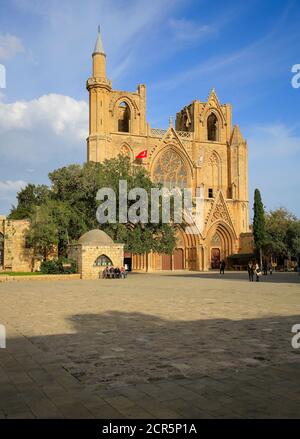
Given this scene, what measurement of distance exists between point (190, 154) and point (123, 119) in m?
10.3

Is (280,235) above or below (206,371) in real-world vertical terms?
above

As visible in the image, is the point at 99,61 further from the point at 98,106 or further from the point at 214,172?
the point at 214,172

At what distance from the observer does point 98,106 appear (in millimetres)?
48656

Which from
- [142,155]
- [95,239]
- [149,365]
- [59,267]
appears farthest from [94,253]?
[149,365]

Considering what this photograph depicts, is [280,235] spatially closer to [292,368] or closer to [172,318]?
[172,318]

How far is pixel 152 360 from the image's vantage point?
20.2ft

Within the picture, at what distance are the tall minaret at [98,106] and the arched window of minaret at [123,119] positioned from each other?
587 cm

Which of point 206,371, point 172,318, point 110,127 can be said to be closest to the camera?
point 206,371

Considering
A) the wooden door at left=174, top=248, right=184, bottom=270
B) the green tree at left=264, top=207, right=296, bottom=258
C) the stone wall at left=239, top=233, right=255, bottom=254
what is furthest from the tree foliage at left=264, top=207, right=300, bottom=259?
the wooden door at left=174, top=248, right=184, bottom=270

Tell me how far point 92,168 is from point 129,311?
26.9 metres

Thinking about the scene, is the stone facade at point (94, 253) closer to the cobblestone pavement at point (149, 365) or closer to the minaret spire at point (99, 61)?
the cobblestone pavement at point (149, 365)

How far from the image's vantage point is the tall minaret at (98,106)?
158 feet

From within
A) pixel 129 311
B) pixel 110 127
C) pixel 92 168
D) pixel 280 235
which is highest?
pixel 110 127

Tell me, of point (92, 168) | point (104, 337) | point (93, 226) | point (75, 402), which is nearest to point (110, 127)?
point (92, 168)
